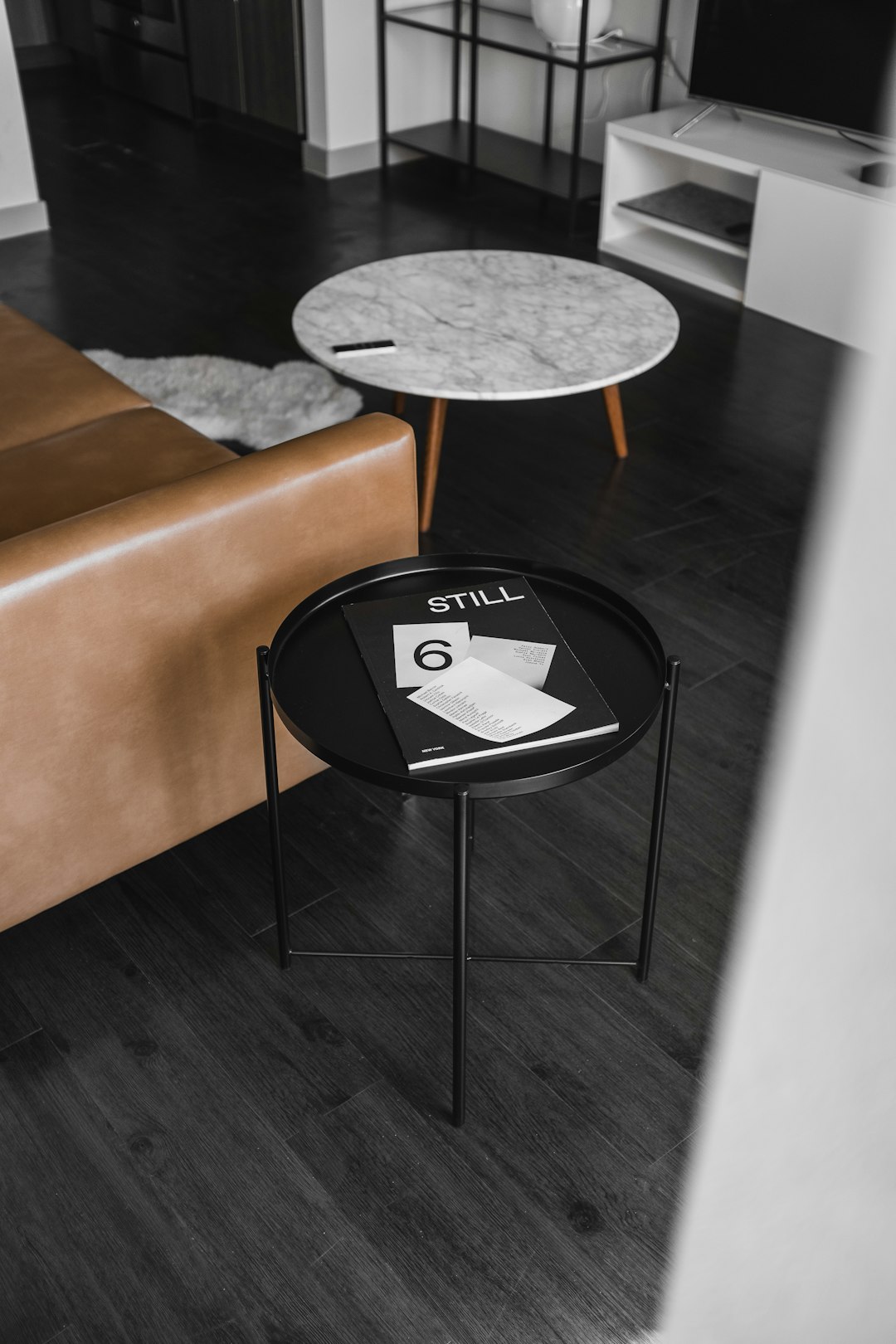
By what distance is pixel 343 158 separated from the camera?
15.9 feet

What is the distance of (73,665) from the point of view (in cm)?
151

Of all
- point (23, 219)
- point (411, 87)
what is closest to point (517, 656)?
point (23, 219)

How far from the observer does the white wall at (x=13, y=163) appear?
4.08 metres

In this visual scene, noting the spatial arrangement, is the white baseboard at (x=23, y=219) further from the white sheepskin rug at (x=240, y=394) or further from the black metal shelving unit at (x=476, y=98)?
the black metal shelving unit at (x=476, y=98)

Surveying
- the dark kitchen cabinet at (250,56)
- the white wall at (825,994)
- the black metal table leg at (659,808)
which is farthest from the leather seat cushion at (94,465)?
the dark kitchen cabinet at (250,56)

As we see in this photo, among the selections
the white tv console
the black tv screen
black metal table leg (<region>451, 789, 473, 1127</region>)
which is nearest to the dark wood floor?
black metal table leg (<region>451, 789, 473, 1127</region>)

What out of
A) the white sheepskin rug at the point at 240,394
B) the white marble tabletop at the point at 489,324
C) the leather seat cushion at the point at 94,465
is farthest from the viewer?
the white sheepskin rug at the point at 240,394

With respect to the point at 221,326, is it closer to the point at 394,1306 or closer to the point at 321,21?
the point at 321,21

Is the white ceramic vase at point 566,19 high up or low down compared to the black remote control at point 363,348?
up

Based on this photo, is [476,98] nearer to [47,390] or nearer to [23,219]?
[23,219]

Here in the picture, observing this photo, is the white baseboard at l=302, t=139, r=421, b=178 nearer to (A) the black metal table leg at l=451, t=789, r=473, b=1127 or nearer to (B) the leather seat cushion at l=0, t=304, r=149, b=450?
(B) the leather seat cushion at l=0, t=304, r=149, b=450

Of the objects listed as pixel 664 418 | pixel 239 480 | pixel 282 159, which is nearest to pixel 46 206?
pixel 282 159

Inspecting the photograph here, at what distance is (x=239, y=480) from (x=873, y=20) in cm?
269

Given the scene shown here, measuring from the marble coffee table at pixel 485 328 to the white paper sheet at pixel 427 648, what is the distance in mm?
922
